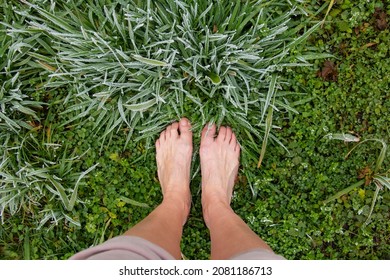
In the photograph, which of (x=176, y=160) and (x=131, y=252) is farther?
(x=176, y=160)

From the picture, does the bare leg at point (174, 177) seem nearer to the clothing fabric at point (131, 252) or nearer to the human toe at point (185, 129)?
the human toe at point (185, 129)

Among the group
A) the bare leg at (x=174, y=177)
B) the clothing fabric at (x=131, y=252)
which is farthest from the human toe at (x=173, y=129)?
the clothing fabric at (x=131, y=252)

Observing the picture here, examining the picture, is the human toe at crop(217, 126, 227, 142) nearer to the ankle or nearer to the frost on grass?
the frost on grass

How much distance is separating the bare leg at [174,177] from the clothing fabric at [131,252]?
22 centimetres

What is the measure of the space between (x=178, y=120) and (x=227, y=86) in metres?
0.40

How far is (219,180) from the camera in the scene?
2441mm

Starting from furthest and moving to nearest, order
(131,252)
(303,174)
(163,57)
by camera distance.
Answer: (303,174)
(163,57)
(131,252)

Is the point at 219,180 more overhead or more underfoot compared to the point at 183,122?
more underfoot

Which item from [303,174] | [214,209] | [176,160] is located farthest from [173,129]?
[303,174]

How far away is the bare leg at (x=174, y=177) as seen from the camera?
7.44 feet

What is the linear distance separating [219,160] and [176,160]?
25cm

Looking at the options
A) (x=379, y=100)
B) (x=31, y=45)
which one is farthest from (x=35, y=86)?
(x=379, y=100)

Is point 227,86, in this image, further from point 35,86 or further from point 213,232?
point 35,86

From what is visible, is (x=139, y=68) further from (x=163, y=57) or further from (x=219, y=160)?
(x=219, y=160)
